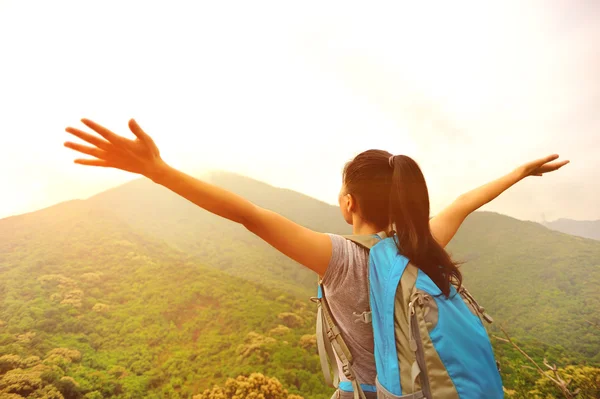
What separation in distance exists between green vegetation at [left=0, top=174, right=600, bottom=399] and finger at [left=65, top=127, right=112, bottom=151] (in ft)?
22.0

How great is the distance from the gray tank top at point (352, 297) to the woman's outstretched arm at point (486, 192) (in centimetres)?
113

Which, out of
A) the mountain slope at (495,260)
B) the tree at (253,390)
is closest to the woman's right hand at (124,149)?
the tree at (253,390)

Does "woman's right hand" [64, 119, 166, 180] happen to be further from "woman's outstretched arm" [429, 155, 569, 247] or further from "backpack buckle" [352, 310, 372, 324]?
"woman's outstretched arm" [429, 155, 569, 247]

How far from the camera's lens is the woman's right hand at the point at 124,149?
3.81 ft

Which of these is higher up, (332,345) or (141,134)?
(141,134)

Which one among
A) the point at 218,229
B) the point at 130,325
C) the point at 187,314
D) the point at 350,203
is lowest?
the point at 187,314

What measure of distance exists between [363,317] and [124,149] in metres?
1.29

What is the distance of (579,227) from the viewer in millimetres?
100250

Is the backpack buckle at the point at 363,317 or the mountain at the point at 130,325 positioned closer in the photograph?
the backpack buckle at the point at 363,317

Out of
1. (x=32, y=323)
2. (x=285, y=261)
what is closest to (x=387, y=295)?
(x=32, y=323)

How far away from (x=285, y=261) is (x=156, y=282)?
1794 centimetres

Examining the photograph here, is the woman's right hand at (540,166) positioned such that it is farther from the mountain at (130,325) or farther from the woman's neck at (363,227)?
the mountain at (130,325)

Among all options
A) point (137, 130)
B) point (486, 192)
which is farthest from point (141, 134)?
point (486, 192)

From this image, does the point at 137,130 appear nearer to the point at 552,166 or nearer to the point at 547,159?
the point at 547,159
